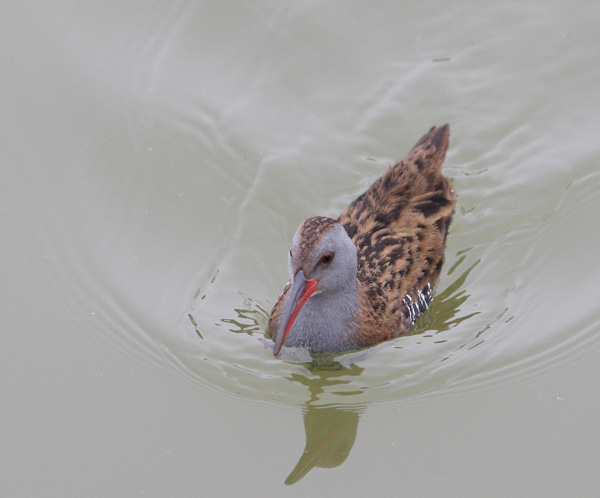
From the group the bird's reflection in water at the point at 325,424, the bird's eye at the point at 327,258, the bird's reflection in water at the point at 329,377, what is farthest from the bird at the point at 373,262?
the bird's reflection in water at the point at 325,424

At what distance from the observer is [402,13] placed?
11328mm

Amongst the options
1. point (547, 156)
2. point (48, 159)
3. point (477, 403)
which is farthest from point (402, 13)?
point (477, 403)

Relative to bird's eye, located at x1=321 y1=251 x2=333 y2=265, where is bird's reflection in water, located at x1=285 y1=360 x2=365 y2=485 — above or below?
below

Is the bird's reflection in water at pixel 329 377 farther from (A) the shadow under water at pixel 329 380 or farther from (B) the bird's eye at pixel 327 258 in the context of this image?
(B) the bird's eye at pixel 327 258

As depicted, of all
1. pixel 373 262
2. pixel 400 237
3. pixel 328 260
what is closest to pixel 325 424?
pixel 328 260

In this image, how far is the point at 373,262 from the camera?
843 centimetres

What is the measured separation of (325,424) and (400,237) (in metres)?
1.77

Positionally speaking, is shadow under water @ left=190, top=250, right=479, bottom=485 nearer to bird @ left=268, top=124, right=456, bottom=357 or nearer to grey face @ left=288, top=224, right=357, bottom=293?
bird @ left=268, top=124, right=456, bottom=357

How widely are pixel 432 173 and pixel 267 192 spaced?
5.37ft

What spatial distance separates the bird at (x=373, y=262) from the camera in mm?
7531

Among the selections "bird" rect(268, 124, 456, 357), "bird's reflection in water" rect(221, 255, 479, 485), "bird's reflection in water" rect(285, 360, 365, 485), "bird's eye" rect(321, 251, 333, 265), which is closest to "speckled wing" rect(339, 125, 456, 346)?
"bird" rect(268, 124, 456, 357)

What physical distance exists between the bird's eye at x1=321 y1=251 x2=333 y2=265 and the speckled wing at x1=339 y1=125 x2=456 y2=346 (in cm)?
65

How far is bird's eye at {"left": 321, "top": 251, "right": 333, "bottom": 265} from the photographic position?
24.6 feet

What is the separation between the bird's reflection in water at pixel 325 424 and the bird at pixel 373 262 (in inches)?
8.3
